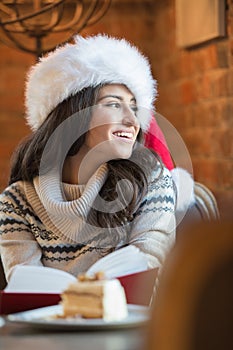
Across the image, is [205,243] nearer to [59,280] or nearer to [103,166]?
[59,280]

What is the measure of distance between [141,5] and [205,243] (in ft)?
Answer: 12.5

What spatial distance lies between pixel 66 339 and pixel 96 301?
5.2 inches

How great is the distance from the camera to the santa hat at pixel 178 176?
2.33 meters

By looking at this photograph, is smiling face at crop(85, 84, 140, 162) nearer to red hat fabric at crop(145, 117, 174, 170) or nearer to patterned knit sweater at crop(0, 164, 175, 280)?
patterned knit sweater at crop(0, 164, 175, 280)

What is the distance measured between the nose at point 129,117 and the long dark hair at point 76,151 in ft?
0.28

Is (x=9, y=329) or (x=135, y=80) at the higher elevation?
(x=135, y=80)

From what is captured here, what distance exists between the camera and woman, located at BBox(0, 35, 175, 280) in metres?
2.04

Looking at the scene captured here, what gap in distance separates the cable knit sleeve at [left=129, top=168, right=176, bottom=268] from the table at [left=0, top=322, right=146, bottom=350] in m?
0.84

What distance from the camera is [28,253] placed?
203 cm

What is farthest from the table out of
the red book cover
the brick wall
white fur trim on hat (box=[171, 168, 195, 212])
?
the brick wall

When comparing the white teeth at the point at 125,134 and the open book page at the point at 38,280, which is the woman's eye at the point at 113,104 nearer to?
the white teeth at the point at 125,134

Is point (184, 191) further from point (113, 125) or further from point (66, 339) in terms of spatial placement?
point (66, 339)

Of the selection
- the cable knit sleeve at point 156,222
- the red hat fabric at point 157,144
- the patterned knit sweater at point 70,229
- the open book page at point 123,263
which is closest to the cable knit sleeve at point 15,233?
the patterned knit sweater at point 70,229

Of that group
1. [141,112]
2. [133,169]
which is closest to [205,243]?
[133,169]
